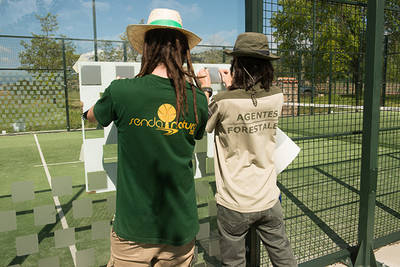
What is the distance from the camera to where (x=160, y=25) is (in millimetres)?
1457

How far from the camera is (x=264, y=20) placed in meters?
2.47

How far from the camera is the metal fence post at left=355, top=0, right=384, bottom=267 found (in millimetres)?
2818

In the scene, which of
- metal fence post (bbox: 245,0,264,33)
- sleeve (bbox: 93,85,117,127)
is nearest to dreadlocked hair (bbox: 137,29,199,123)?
sleeve (bbox: 93,85,117,127)

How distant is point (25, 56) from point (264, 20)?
2975 millimetres

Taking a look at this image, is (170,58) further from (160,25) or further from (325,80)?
(325,80)

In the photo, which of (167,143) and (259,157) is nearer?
(167,143)

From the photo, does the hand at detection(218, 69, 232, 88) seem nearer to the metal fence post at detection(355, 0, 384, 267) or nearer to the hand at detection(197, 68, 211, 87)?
the hand at detection(197, 68, 211, 87)

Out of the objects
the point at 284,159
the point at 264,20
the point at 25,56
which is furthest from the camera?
the point at 25,56

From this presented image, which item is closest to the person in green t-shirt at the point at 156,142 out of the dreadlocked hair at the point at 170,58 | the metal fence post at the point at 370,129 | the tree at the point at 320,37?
the dreadlocked hair at the point at 170,58

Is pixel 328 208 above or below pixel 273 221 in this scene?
below

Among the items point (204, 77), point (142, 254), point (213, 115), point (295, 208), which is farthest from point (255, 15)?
point (295, 208)

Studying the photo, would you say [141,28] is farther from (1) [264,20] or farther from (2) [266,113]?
(1) [264,20]

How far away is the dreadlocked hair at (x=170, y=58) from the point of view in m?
1.42

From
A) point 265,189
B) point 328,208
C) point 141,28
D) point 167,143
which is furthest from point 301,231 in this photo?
point 141,28
